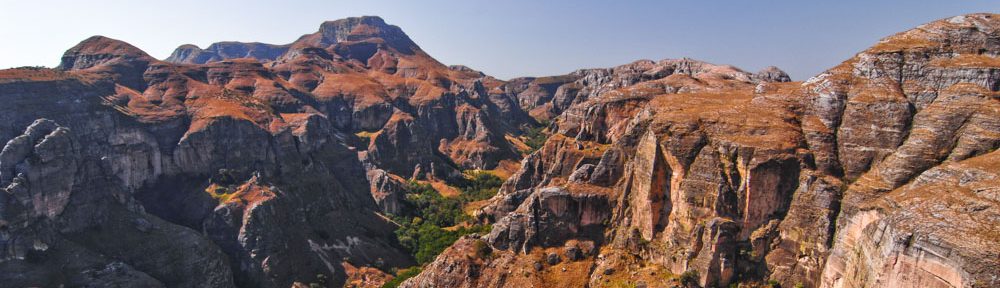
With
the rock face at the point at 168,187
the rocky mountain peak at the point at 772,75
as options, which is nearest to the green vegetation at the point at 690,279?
the rock face at the point at 168,187

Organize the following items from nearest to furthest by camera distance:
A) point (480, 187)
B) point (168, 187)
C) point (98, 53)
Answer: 1. point (168, 187)
2. point (98, 53)
3. point (480, 187)

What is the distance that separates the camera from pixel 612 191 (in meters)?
83.9

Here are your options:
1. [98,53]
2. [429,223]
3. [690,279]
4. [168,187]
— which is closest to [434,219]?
[429,223]

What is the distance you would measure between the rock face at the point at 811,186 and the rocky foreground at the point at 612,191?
23cm

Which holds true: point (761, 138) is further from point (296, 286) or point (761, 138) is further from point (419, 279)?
point (296, 286)

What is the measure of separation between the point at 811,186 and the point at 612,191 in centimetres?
2868

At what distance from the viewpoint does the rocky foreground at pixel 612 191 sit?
56.4 m

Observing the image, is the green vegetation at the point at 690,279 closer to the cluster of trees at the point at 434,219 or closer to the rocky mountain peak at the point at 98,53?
the cluster of trees at the point at 434,219

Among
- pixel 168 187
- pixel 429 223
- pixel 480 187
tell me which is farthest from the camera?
pixel 480 187

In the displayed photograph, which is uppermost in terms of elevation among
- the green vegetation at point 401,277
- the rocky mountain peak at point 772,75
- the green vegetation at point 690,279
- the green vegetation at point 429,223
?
the rocky mountain peak at point 772,75

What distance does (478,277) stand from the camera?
7856 centimetres

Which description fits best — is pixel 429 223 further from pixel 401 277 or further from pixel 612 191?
pixel 612 191

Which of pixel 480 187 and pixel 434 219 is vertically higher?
pixel 480 187

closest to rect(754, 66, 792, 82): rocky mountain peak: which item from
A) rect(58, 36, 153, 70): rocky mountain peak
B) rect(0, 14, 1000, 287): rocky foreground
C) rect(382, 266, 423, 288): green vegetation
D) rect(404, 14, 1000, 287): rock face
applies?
rect(0, 14, 1000, 287): rocky foreground
